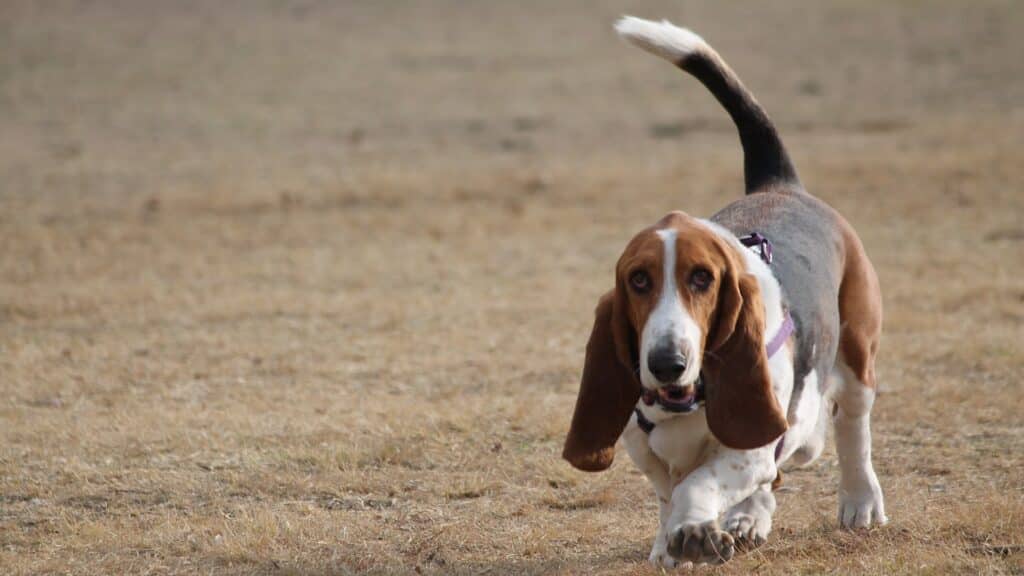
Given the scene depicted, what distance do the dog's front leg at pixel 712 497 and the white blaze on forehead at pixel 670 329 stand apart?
0.36m

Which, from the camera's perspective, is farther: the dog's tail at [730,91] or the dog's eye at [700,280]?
the dog's tail at [730,91]

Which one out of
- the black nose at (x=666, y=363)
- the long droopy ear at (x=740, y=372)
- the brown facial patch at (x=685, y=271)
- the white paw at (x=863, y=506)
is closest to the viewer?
the black nose at (x=666, y=363)

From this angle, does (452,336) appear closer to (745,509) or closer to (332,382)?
(332,382)

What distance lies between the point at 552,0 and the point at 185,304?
21.9 meters

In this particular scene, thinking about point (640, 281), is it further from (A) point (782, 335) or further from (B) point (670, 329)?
(A) point (782, 335)

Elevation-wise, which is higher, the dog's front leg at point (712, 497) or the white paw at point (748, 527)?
the dog's front leg at point (712, 497)

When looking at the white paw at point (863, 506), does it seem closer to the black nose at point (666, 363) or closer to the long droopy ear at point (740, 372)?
the long droopy ear at point (740, 372)

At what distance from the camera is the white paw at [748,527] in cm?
462

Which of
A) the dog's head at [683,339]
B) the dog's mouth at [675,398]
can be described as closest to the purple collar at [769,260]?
the dog's head at [683,339]

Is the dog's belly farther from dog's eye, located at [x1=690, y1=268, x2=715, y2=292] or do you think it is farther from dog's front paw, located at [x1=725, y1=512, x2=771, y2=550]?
dog's eye, located at [x1=690, y1=268, x2=715, y2=292]

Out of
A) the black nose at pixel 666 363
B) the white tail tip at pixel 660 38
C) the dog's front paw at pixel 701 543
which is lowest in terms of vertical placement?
the dog's front paw at pixel 701 543

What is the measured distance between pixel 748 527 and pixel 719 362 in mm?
532

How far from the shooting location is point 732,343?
448 centimetres

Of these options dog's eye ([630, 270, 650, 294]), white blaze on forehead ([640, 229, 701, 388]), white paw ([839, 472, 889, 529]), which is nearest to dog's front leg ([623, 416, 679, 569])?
white blaze on forehead ([640, 229, 701, 388])
